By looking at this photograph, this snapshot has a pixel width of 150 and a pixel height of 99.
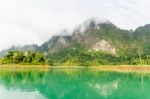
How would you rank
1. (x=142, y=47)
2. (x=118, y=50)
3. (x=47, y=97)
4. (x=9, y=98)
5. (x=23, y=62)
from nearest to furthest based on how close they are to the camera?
(x=9, y=98)
(x=47, y=97)
(x=23, y=62)
(x=142, y=47)
(x=118, y=50)

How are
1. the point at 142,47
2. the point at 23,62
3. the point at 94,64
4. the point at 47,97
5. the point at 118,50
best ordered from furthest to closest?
the point at 118,50 → the point at 142,47 → the point at 94,64 → the point at 23,62 → the point at 47,97

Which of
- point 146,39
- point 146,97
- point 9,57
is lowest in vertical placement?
point 146,97

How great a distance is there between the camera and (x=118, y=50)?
195m

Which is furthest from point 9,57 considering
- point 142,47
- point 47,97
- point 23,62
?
point 142,47

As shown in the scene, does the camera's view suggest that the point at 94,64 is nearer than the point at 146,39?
Yes

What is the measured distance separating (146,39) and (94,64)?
96.9m

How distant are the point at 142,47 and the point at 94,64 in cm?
8270

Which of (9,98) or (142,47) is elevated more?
(142,47)

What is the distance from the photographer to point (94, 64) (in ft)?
355

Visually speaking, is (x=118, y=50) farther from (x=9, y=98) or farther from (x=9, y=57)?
(x=9, y=98)

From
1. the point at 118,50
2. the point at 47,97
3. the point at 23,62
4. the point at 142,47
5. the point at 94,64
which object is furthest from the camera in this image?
the point at 118,50

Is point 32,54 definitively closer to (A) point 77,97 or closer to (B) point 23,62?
(B) point 23,62

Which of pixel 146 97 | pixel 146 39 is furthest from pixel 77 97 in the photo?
pixel 146 39

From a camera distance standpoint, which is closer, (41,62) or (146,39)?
(41,62)
